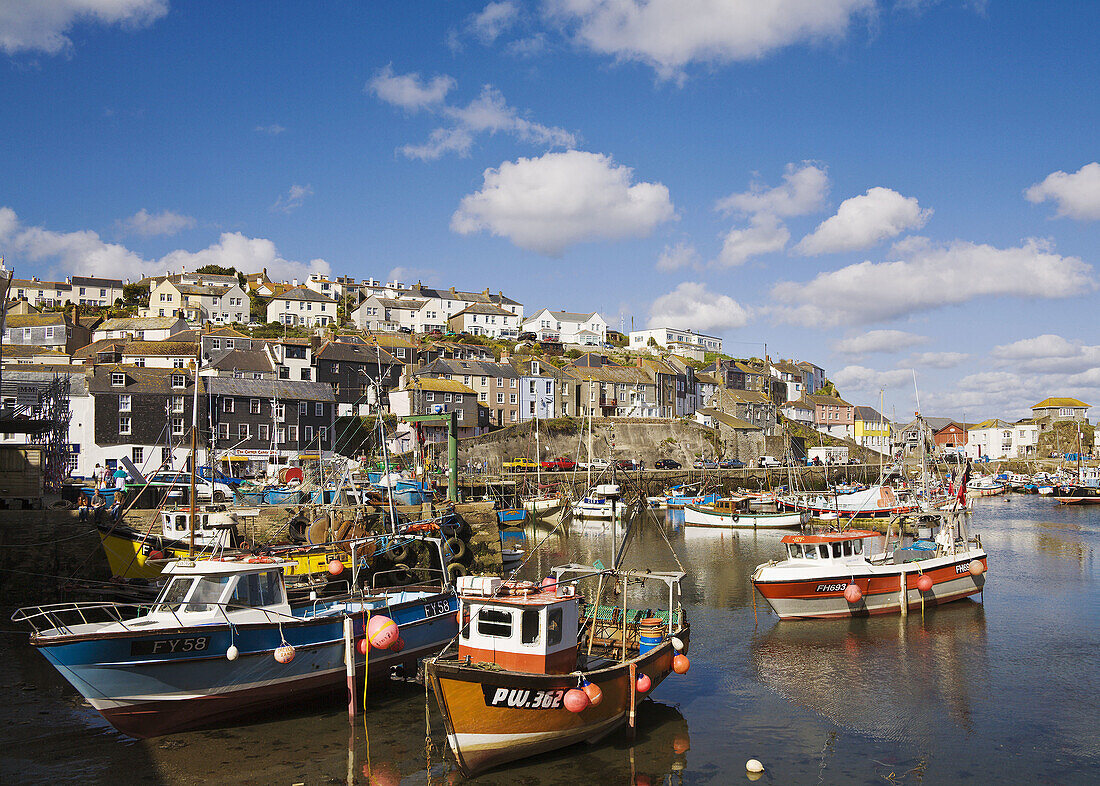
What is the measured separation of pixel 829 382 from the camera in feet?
500

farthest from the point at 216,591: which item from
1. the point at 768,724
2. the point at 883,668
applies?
the point at 883,668

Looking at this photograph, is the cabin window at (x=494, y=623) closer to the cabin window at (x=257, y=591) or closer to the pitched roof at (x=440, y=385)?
the cabin window at (x=257, y=591)

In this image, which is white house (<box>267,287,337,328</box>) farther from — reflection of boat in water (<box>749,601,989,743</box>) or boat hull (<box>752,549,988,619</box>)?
reflection of boat in water (<box>749,601,989,743</box>)

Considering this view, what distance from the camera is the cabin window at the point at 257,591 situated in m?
17.1

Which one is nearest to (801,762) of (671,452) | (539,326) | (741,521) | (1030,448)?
(741,521)

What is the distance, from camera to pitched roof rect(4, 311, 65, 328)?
83.1m

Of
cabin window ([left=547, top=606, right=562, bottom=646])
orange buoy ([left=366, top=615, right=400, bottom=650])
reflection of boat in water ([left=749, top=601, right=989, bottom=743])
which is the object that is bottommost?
reflection of boat in water ([left=749, top=601, right=989, bottom=743])

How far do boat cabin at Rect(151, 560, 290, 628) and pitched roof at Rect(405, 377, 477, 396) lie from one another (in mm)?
56952

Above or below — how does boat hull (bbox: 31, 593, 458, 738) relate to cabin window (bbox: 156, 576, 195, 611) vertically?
below

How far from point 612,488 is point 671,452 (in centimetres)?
2611

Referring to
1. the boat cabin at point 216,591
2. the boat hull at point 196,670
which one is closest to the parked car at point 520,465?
the boat hull at point 196,670

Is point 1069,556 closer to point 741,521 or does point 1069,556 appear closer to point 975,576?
point 975,576

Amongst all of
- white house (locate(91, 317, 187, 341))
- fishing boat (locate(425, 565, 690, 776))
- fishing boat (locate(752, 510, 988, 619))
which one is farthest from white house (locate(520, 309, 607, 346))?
fishing boat (locate(425, 565, 690, 776))

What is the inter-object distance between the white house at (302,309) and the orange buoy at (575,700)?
98.3 meters
